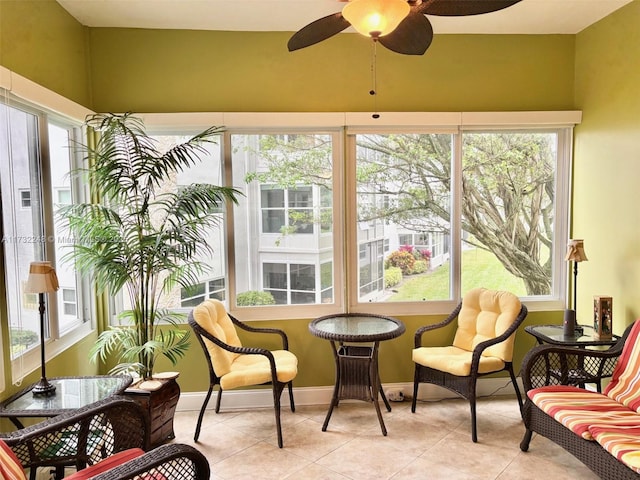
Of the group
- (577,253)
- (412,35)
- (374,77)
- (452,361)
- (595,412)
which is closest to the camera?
(412,35)

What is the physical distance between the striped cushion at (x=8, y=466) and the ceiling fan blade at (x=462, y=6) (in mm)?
2197

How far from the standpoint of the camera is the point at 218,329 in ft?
10.2

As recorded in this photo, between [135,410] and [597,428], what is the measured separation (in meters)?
2.16

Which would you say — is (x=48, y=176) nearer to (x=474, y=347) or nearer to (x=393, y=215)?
(x=393, y=215)

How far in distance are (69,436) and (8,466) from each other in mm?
441

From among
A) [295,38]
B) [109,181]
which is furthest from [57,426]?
[295,38]

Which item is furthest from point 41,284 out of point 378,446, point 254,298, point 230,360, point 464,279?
point 464,279

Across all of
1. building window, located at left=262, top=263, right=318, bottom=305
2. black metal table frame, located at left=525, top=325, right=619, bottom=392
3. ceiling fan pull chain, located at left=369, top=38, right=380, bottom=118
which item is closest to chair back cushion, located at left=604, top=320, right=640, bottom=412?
black metal table frame, located at left=525, top=325, right=619, bottom=392

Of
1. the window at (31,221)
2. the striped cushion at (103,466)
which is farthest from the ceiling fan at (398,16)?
the striped cushion at (103,466)

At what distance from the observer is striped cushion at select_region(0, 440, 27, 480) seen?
152cm

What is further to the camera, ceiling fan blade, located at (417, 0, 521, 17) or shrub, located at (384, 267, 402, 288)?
shrub, located at (384, 267, 402, 288)

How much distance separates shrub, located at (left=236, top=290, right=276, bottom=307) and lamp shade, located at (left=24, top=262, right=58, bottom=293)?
57.9 inches

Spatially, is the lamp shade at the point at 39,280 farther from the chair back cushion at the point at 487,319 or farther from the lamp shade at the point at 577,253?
the lamp shade at the point at 577,253

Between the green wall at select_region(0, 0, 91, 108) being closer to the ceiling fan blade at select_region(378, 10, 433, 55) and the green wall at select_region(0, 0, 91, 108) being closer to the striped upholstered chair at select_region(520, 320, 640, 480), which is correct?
the ceiling fan blade at select_region(378, 10, 433, 55)
